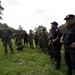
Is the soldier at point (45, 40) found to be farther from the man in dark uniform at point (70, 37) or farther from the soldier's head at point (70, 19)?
the soldier's head at point (70, 19)

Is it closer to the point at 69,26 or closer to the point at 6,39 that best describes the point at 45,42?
the point at 6,39

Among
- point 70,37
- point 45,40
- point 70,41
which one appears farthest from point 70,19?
point 45,40

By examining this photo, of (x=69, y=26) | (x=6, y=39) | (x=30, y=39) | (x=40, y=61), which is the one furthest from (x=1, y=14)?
(x=69, y=26)

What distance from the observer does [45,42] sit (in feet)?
46.7

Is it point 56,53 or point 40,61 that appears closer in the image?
point 56,53

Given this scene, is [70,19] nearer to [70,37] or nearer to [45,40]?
[70,37]

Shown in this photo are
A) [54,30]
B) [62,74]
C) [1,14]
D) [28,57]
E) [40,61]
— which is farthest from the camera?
[1,14]

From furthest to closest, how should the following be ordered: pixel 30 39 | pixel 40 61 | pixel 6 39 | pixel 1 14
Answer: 1. pixel 1 14
2. pixel 30 39
3. pixel 6 39
4. pixel 40 61

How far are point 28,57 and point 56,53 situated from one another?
11.9ft

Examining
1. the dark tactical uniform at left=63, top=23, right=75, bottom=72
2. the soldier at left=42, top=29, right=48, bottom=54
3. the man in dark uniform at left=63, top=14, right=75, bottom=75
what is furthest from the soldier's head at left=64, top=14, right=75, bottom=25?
the soldier at left=42, top=29, right=48, bottom=54

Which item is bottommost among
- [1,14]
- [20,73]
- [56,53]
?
[20,73]

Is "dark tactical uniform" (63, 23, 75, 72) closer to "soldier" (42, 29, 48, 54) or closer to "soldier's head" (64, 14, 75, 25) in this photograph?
"soldier's head" (64, 14, 75, 25)

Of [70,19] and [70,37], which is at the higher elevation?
[70,19]

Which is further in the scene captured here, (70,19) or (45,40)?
(45,40)
